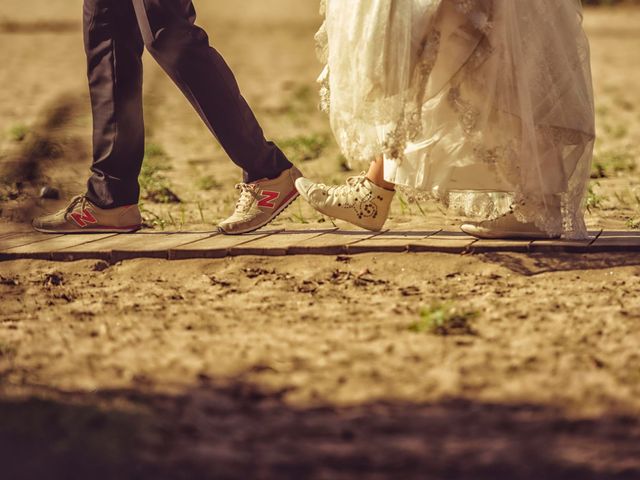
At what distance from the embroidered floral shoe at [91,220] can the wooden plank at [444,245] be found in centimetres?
124

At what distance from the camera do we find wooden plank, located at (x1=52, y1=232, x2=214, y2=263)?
4.43 meters

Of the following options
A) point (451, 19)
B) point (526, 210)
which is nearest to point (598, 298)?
point (526, 210)

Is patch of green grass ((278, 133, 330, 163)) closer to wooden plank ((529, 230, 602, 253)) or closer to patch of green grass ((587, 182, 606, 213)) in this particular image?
patch of green grass ((587, 182, 606, 213))

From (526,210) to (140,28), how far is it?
1.59 meters

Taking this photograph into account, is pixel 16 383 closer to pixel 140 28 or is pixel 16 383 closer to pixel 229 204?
pixel 140 28

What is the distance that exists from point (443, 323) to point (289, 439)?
0.89 m

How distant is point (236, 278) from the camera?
4.16 metres

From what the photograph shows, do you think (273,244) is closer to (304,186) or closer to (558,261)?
(304,186)

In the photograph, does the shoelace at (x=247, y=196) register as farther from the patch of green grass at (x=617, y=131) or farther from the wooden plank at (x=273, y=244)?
the patch of green grass at (x=617, y=131)

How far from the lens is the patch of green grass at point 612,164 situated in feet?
20.7

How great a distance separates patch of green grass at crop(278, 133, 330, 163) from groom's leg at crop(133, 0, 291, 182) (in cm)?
231

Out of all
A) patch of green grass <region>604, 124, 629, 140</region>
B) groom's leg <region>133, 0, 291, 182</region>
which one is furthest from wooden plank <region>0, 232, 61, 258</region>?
patch of green grass <region>604, 124, 629, 140</region>

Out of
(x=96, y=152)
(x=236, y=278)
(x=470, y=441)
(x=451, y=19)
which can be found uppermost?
(x=451, y=19)

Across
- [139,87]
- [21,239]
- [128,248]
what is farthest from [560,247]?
[21,239]
